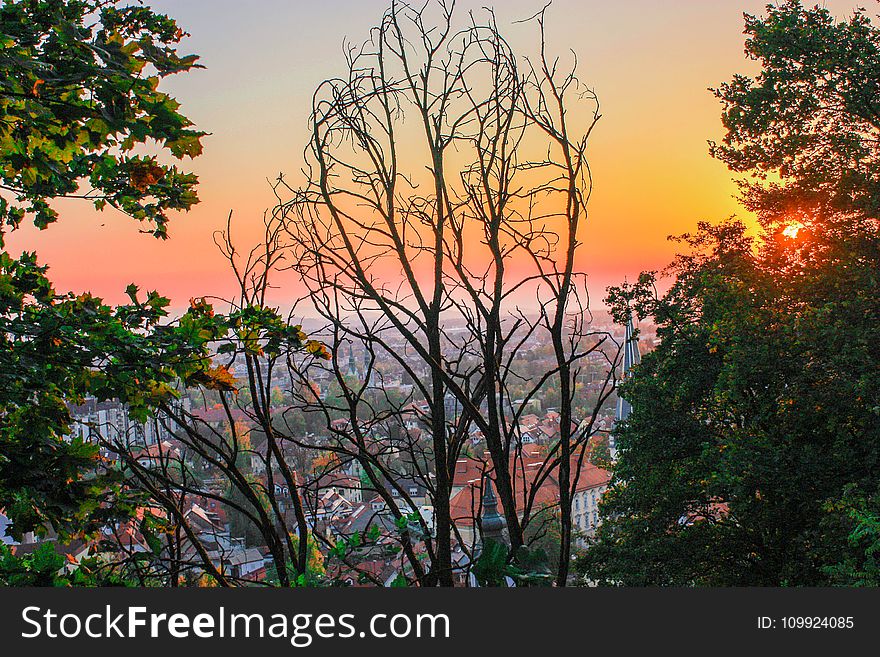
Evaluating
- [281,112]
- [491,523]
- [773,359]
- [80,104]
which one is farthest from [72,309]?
[773,359]

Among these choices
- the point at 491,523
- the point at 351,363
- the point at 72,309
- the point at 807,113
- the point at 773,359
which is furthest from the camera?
the point at 807,113

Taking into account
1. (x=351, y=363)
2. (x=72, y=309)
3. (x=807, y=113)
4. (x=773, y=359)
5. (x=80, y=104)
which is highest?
(x=807, y=113)

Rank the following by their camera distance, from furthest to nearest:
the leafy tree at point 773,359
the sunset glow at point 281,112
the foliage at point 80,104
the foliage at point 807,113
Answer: the foliage at point 807,113 < the leafy tree at point 773,359 < the sunset glow at point 281,112 < the foliage at point 80,104

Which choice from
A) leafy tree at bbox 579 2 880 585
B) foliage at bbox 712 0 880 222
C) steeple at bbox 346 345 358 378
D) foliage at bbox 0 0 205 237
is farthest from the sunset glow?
foliage at bbox 712 0 880 222

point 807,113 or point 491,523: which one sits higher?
point 807,113

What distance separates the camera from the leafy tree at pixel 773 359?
26.6ft

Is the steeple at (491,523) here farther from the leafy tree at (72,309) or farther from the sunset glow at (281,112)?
the leafy tree at (72,309)

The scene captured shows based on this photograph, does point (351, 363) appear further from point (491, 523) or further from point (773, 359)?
point (773, 359)

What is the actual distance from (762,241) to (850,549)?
13.3 ft

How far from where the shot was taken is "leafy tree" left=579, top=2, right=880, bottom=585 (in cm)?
810

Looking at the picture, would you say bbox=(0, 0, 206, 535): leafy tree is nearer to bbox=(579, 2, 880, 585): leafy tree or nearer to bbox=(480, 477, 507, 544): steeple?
bbox=(480, 477, 507, 544): steeple

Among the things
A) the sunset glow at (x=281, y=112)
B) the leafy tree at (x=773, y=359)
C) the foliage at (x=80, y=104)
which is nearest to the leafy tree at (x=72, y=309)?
the foliage at (x=80, y=104)

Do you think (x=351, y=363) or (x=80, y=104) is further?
(x=351, y=363)

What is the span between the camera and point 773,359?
332 inches
